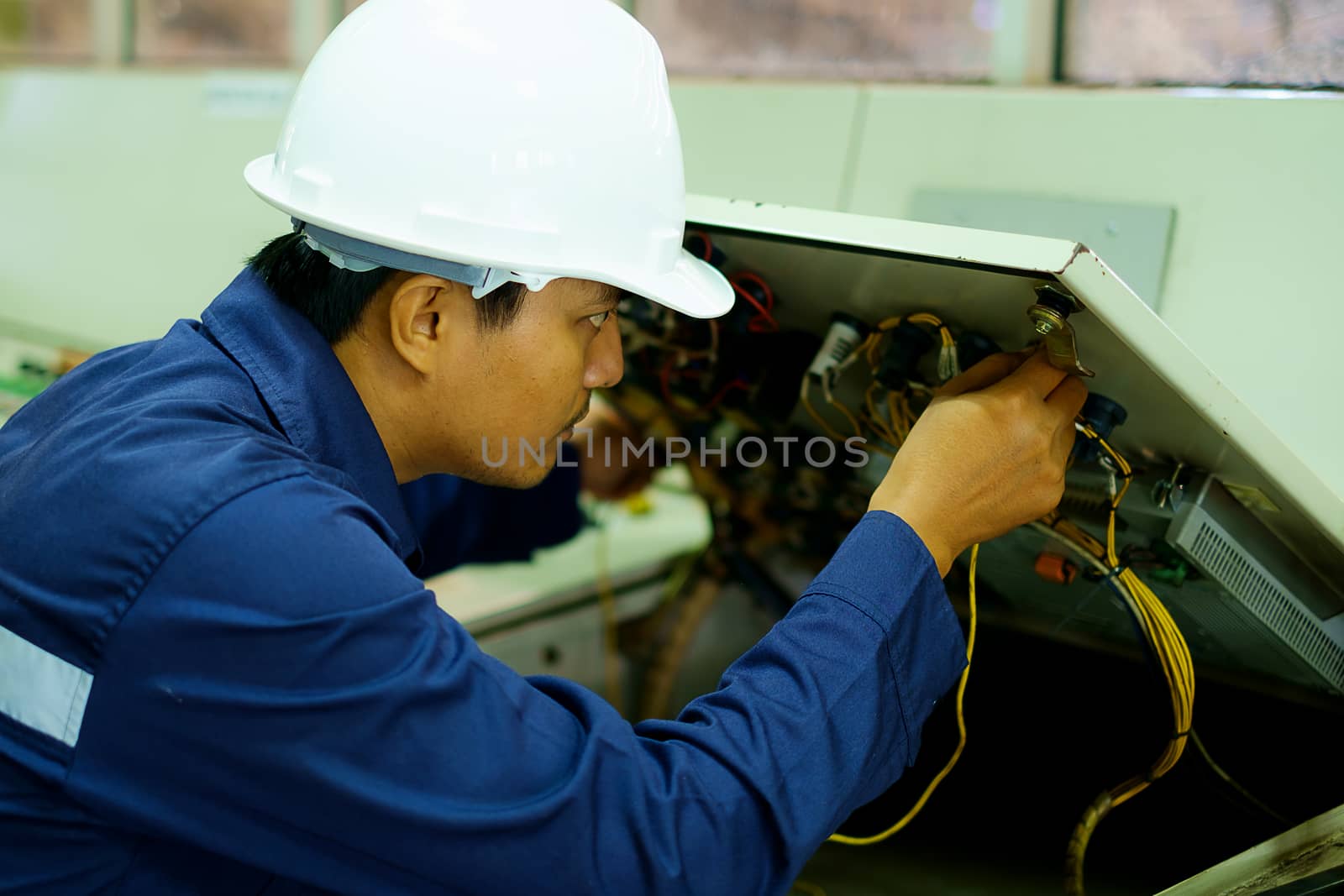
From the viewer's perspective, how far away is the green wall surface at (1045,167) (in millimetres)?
1080

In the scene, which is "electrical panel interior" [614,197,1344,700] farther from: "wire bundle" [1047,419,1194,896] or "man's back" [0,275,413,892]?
"man's back" [0,275,413,892]

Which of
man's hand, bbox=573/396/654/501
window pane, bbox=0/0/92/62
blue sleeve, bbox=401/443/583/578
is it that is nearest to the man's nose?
blue sleeve, bbox=401/443/583/578

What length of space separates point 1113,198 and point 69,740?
1.16m

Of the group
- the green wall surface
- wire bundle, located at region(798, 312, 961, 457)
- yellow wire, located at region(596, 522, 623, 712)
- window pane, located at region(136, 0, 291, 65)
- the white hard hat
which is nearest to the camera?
the white hard hat

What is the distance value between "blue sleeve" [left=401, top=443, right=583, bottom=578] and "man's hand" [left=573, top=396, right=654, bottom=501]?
19 centimetres

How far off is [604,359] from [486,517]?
427mm

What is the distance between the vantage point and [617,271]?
799 millimetres

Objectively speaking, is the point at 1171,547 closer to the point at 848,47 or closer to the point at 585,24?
the point at 585,24

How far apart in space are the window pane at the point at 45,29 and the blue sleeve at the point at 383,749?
226 cm

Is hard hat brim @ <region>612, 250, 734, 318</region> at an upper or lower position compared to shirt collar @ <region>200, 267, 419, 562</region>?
upper

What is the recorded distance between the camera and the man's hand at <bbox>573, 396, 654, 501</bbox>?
169 centimetres

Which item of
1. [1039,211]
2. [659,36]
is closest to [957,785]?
[1039,211]

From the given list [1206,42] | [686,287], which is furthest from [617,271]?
[1206,42]

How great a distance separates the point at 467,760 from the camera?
619mm
